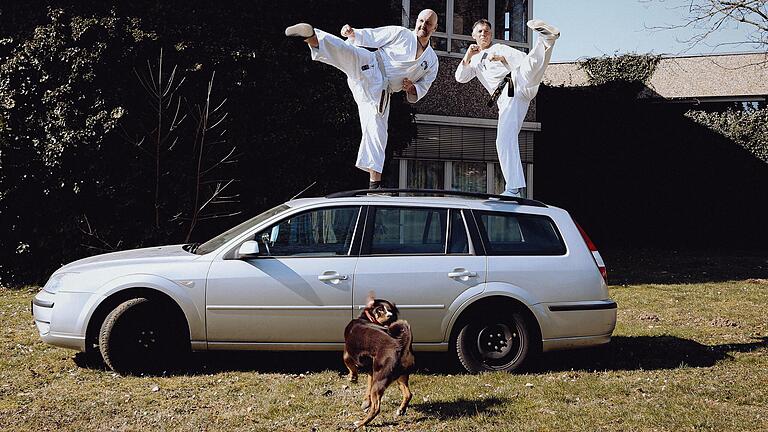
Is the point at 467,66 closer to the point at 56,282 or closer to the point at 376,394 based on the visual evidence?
the point at 376,394

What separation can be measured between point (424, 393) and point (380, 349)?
45.8 inches

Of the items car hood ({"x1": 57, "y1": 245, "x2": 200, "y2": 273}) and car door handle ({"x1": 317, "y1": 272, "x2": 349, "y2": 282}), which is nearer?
car door handle ({"x1": 317, "y1": 272, "x2": 349, "y2": 282})

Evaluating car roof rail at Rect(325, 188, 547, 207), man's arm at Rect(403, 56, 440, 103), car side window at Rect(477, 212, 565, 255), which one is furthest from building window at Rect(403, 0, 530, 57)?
car side window at Rect(477, 212, 565, 255)

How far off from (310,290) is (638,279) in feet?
32.0

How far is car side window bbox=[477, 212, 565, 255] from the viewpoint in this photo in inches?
287

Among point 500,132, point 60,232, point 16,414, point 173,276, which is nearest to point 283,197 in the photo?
point 60,232

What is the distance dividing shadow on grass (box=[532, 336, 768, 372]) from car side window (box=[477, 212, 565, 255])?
1.10 m

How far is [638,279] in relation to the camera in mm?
15031

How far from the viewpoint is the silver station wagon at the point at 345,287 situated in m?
6.84

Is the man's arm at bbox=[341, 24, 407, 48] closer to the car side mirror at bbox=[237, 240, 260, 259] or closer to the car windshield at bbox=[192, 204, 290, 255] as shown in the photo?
the car windshield at bbox=[192, 204, 290, 255]

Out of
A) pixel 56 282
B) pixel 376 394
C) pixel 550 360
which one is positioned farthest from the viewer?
pixel 550 360

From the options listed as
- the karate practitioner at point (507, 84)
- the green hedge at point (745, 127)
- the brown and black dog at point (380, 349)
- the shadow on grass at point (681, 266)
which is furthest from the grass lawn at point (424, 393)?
the green hedge at point (745, 127)

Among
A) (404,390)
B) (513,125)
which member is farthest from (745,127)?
(404,390)

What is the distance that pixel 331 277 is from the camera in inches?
271
